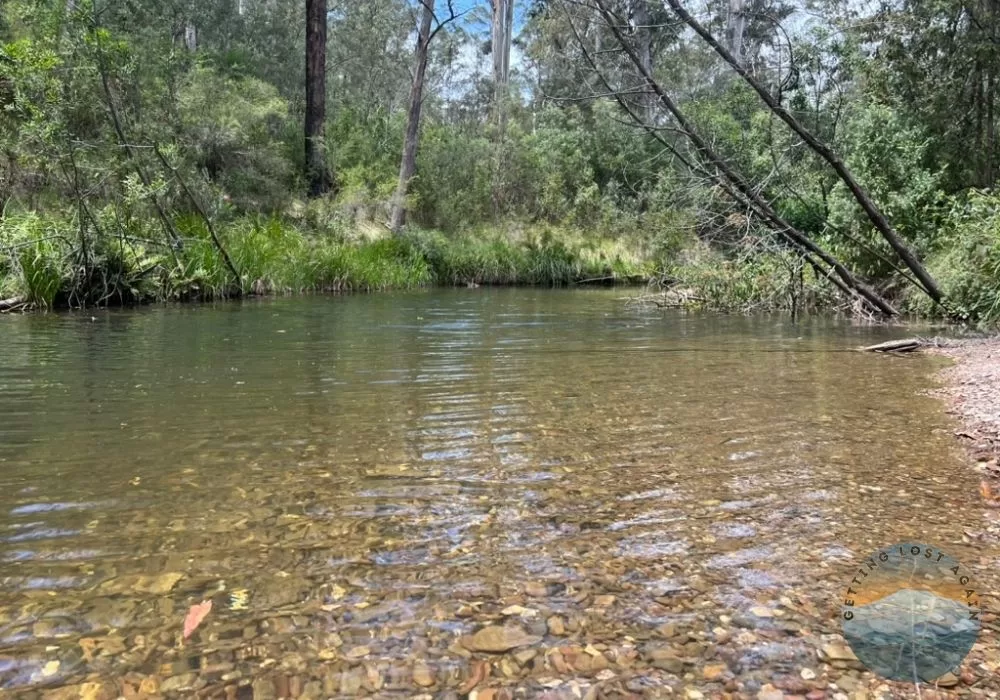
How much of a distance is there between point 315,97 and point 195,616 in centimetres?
1951

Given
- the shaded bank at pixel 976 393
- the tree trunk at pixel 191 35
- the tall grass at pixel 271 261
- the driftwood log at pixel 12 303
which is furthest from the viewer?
the tree trunk at pixel 191 35

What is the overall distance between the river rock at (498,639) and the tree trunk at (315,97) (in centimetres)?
1909

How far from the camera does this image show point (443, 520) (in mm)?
2803

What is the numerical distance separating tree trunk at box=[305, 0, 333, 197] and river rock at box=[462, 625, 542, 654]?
19092 millimetres

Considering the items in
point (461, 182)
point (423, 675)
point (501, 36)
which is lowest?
point (423, 675)

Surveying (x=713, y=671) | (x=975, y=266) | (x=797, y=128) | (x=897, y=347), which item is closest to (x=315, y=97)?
(x=797, y=128)

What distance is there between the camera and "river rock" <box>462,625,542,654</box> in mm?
1974

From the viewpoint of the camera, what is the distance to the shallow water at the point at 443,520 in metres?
1.93

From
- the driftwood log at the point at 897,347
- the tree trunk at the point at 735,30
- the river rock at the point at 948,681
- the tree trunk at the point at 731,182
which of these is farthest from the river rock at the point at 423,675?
the tree trunk at the point at 735,30

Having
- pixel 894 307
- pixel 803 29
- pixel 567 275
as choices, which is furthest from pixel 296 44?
pixel 894 307

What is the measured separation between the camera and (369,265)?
54.9ft

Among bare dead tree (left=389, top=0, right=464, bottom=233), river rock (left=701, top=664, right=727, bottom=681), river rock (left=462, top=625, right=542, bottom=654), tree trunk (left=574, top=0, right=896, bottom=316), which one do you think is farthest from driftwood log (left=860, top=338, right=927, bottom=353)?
bare dead tree (left=389, top=0, right=464, bottom=233)

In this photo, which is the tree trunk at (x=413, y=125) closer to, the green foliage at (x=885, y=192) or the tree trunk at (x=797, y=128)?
the green foliage at (x=885, y=192)

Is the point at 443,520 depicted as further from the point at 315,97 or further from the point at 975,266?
the point at 315,97
